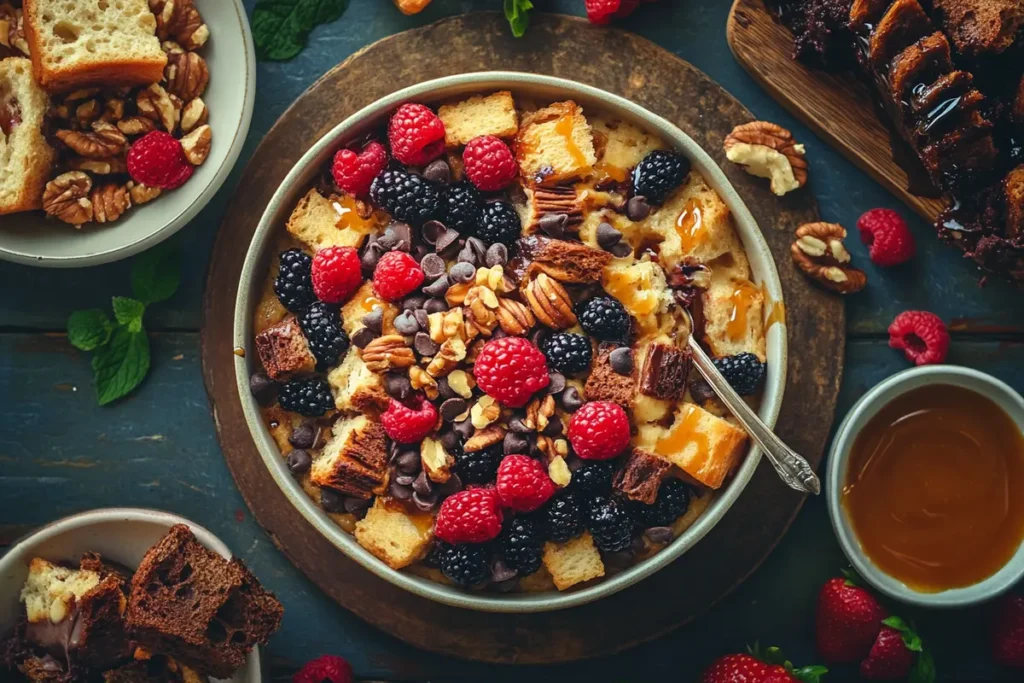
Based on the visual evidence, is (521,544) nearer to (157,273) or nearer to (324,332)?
(324,332)

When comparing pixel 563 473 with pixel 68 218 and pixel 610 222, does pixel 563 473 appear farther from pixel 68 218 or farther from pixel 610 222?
pixel 68 218

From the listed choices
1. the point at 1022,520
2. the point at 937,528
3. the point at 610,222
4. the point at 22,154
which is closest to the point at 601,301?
the point at 610,222

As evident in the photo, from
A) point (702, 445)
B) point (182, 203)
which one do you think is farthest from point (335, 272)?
point (702, 445)

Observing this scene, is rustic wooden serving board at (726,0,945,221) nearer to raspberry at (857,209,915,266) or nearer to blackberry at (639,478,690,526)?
raspberry at (857,209,915,266)

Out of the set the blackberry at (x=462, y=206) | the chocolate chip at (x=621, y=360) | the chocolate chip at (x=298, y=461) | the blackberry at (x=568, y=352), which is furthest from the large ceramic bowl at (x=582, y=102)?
the blackberry at (x=568, y=352)

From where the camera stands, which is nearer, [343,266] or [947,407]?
[343,266]
